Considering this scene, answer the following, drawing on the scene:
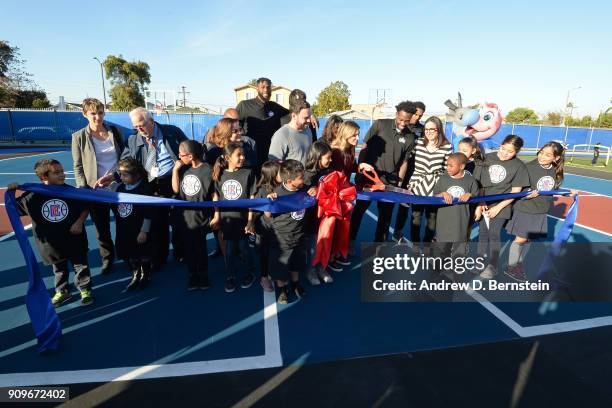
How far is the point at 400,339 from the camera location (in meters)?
3.28

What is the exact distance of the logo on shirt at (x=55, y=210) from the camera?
3.37 meters

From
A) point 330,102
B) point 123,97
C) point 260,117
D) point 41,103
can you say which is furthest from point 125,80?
point 260,117

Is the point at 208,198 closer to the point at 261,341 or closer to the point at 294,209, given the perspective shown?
the point at 294,209

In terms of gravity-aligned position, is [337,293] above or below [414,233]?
below

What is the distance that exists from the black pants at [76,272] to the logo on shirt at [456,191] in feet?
13.8

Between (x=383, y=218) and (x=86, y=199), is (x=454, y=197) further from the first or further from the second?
(x=86, y=199)

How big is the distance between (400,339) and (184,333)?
2.14 meters

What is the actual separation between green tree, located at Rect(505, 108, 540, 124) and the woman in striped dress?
229 feet

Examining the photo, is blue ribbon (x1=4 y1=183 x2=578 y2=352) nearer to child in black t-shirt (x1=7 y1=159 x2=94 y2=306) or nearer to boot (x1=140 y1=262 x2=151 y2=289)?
child in black t-shirt (x1=7 y1=159 x2=94 y2=306)

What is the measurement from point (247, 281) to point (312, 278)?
850 mm

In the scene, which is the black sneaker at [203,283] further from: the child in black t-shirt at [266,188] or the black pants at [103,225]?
the black pants at [103,225]

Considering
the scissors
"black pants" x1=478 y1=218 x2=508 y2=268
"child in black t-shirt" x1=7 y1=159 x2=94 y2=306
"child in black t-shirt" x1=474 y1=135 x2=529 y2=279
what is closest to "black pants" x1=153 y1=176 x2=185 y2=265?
"child in black t-shirt" x1=7 y1=159 x2=94 y2=306

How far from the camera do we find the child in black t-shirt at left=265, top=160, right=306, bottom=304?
3570 millimetres

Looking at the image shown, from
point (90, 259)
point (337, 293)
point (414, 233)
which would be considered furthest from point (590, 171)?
point (90, 259)
